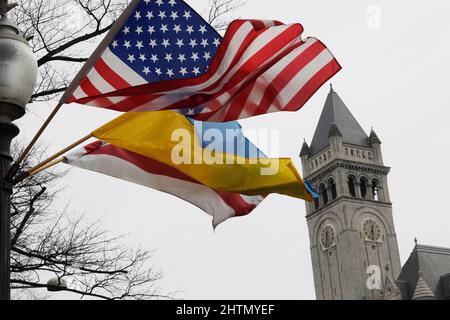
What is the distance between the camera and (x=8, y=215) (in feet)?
16.8

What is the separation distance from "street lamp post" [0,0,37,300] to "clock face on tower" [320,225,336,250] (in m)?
72.0

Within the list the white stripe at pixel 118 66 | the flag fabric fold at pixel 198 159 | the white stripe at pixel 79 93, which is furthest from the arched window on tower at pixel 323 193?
the white stripe at pixel 79 93

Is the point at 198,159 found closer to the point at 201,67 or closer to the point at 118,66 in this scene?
the point at 201,67

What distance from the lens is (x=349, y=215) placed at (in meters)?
74.8

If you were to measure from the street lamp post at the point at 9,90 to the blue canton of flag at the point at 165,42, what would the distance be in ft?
6.13

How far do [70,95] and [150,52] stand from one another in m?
1.28

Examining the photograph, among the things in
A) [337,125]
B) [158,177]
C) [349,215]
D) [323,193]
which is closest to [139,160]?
[158,177]

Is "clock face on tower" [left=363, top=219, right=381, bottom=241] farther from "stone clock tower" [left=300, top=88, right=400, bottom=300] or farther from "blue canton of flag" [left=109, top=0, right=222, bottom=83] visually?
"blue canton of flag" [left=109, top=0, right=222, bottom=83]

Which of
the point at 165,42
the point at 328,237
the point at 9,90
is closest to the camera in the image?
the point at 9,90

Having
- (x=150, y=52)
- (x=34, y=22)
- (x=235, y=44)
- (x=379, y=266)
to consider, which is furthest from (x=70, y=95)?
(x=379, y=266)

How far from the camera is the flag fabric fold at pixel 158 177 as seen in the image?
7.61m

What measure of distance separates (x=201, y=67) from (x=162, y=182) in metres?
1.37

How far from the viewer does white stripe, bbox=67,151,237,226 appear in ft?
24.9

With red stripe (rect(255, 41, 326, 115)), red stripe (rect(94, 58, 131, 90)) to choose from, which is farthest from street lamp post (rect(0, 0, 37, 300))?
red stripe (rect(255, 41, 326, 115))
